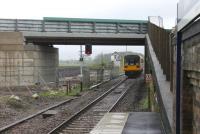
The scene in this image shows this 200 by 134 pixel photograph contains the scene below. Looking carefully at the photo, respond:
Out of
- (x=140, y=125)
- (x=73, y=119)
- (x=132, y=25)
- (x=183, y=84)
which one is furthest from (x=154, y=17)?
(x=183, y=84)

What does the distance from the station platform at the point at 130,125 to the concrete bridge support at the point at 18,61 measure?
24.4 m

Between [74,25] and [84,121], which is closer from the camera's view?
[84,121]

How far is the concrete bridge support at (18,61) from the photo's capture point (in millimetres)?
39031

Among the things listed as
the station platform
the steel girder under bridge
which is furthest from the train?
the station platform

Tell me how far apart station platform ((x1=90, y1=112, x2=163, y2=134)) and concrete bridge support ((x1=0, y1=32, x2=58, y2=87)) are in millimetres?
24443

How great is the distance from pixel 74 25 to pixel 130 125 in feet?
105

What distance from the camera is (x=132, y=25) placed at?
4622 centimetres

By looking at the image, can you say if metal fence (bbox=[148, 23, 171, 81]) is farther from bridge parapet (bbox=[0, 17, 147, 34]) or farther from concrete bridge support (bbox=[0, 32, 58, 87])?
bridge parapet (bbox=[0, 17, 147, 34])

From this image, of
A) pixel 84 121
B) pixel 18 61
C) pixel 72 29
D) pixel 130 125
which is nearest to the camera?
pixel 130 125

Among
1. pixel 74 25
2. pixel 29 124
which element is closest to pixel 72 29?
pixel 74 25

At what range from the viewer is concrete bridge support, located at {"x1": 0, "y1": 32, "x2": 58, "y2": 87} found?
39031mm

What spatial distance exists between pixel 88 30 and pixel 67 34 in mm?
2157

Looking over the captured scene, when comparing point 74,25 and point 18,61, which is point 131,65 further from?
point 18,61

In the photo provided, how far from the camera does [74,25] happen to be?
144 ft
